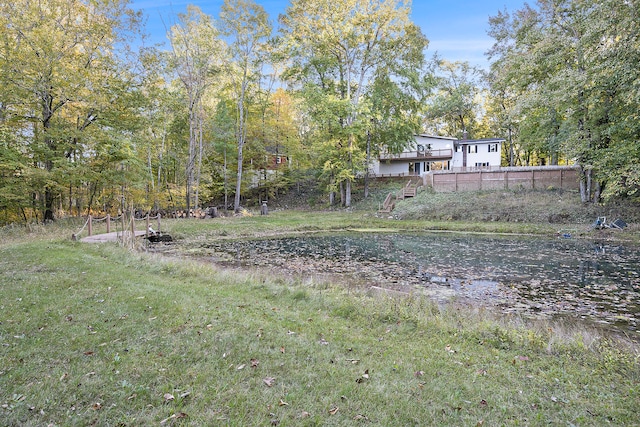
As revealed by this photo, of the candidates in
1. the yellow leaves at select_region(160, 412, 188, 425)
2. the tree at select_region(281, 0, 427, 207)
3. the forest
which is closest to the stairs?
the tree at select_region(281, 0, 427, 207)

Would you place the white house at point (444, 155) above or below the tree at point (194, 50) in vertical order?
below

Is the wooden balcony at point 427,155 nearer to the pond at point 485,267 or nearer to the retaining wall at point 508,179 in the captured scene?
the retaining wall at point 508,179

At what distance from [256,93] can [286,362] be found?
31.3m

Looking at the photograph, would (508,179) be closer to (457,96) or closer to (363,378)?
(457,96)

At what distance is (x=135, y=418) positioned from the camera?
10.1 feet

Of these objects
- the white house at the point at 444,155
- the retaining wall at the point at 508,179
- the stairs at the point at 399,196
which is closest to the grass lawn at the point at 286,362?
the stairs at the point at 399,196

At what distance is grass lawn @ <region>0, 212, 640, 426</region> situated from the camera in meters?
3.23

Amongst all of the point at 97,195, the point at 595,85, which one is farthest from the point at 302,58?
the point at 595,85

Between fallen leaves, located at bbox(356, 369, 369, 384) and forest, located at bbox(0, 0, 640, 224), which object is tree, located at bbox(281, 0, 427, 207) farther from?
fallen leaves, located at bbox(356, 369, 369, 384)

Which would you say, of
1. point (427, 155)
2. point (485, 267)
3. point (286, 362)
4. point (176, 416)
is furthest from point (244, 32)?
point (176, 416)

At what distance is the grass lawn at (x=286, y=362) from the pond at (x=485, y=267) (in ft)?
5.04

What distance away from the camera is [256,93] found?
32250mm

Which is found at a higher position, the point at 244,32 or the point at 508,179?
the point at 244,32

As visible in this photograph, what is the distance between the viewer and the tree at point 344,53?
1150 inches
